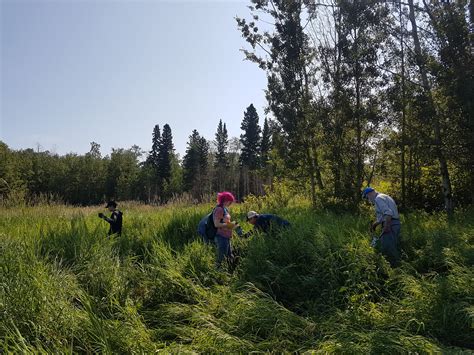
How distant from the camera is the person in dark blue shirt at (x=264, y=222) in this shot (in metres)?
6.75

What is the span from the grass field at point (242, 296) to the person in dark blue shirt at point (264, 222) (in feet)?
1.50

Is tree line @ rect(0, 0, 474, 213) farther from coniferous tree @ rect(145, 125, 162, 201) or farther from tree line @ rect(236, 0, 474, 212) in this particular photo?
coniferous tree @ rect(145, 125, 162, 201)

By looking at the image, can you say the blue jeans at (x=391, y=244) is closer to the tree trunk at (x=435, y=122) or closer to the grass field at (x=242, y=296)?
the grass field at (x=242, y=296)

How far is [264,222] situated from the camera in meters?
7.00

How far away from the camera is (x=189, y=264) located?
17.2 ft

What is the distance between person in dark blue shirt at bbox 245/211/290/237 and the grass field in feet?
1.50

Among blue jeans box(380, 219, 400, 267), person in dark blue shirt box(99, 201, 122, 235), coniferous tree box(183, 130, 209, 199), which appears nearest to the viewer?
blue jeans box(380, 219, 400, 267)

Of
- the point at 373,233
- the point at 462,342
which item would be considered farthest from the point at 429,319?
the point at 373,233

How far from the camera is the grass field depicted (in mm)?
3146

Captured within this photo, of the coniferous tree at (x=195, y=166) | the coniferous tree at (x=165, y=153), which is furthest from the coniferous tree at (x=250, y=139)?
the coniferous tree at (x=165, y=153)

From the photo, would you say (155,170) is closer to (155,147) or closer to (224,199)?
(155,147)

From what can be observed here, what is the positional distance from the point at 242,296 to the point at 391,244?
9.86 feet

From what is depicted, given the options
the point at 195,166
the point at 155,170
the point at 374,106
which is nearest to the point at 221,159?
the point at 195,166

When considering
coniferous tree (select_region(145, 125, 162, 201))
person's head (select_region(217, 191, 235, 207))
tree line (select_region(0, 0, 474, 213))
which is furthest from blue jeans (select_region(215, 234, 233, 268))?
coniferous tree (select_region(145, 125, 162, 201))
